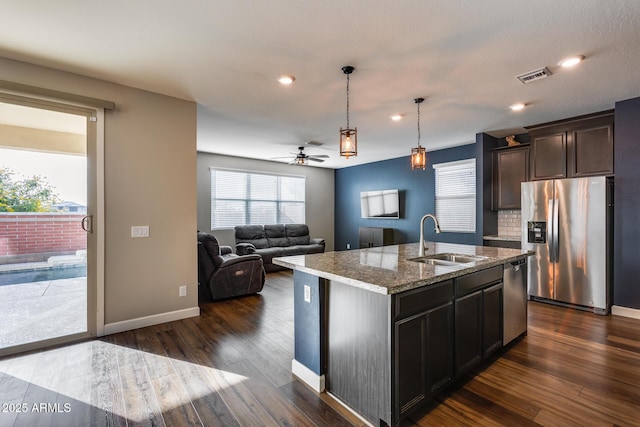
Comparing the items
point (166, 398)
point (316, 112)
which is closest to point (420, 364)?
point (166, 398)

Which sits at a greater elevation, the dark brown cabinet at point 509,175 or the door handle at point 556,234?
the dark brown cabinet at point 509,175

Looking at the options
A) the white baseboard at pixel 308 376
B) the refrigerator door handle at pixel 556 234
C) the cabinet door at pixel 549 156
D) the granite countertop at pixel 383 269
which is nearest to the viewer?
the granite countertop at pixel 383 269

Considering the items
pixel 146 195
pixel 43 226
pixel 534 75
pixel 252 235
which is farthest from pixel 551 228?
pixel 43 226

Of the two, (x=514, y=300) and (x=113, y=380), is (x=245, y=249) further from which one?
(x=514, y=300)

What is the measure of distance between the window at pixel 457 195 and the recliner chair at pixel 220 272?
4215mm

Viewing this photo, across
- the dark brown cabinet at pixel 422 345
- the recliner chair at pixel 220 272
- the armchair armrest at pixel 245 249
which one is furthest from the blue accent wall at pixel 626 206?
the armchair armrest at pixel 245 249

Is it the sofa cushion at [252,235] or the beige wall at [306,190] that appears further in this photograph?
the sofa cushion at [252,235]

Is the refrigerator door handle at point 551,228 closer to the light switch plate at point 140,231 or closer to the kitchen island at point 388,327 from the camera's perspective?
the kitchen island at point 388,327

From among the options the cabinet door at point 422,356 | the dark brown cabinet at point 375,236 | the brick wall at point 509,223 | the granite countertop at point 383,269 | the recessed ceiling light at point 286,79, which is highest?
the recessed ceiling light at point 286,79

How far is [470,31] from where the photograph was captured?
2217mm

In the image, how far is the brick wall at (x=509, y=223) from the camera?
528cm

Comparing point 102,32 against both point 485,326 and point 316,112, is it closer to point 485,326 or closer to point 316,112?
point 316,112

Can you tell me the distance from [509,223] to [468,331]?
13.0 feet

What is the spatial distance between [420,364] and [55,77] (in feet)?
13.3
